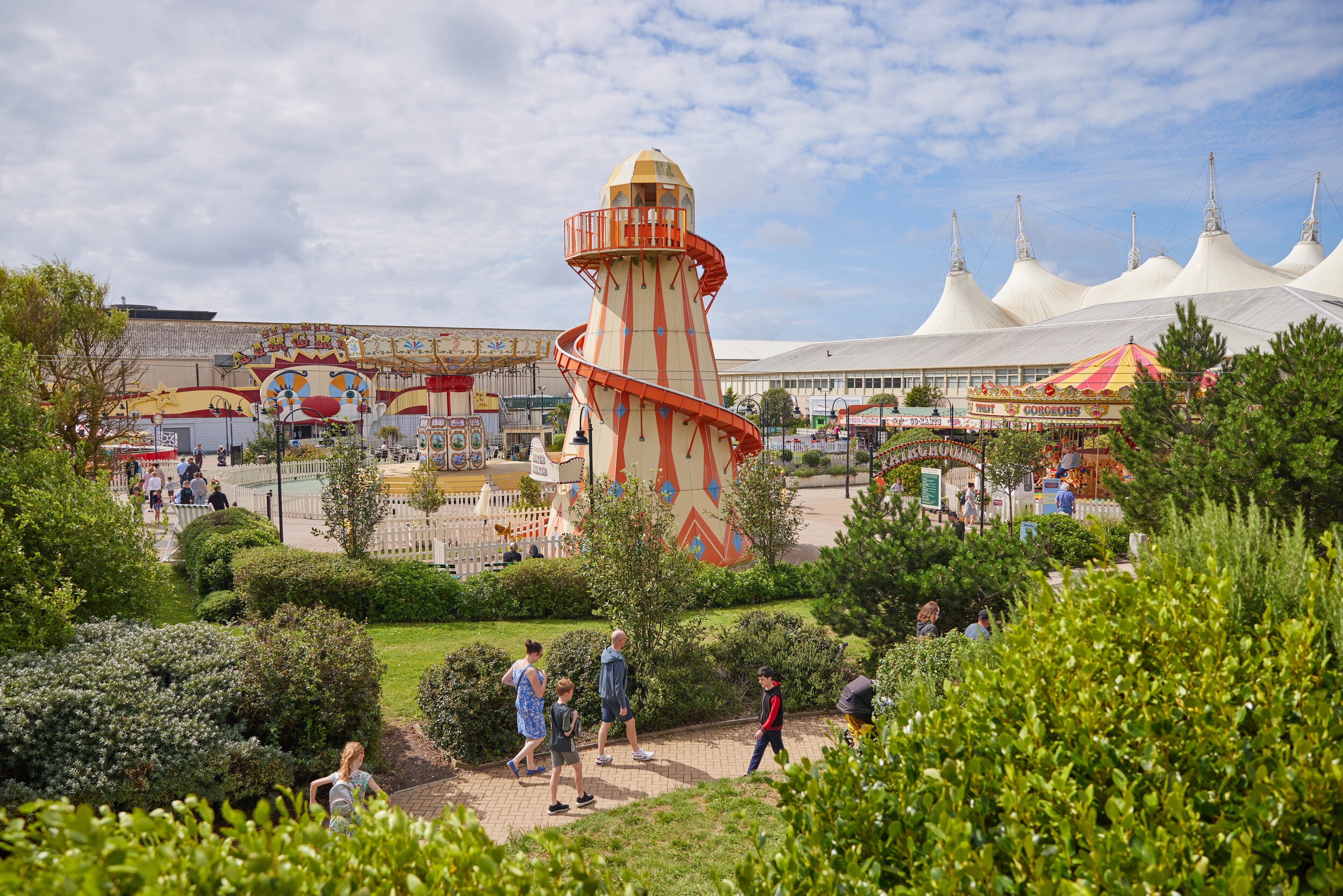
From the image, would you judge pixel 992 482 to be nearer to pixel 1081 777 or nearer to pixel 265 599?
pixel 265 599

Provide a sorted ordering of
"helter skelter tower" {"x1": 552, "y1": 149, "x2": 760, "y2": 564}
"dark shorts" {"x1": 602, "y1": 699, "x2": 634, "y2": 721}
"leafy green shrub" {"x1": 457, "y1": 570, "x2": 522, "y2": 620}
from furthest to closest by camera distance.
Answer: "helter skelter tower" {"x1": 552, "y1": 149, "x2": 760, "y2": 564} < "leafy green shrub" {"x1": 457, "y1": 570, "x2": 522, "y2": 620} < "dark shorts" {"x1": 602, "y1": 699, "x2": 634, "y2": 721}

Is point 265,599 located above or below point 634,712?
above

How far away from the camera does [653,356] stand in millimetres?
17375

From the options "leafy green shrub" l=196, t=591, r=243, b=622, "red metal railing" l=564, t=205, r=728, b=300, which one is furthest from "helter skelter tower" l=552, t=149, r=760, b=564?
"leafy green shrub" l=196, t=591, r=243, b=622

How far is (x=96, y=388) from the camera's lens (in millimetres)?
17062

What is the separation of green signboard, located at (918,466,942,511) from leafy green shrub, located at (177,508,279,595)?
14860 millimetres

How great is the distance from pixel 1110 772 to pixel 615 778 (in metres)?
5.45

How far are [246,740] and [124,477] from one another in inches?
1045

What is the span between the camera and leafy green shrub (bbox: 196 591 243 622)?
466 inches

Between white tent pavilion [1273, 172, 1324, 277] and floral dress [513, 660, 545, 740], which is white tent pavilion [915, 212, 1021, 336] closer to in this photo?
white tent pavilion [1273, 172, 1324, 277]

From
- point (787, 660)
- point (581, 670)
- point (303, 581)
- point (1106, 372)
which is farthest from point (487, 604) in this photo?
point (1106, 372)

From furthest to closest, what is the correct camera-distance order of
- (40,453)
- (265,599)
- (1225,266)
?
(1225,266) < (265,599) < (40,453)

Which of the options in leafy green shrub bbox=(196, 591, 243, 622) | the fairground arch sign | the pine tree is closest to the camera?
the pine tree

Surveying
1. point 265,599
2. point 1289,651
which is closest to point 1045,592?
point 1289,651
